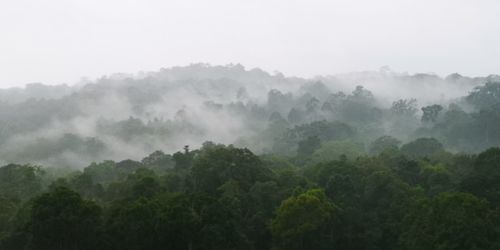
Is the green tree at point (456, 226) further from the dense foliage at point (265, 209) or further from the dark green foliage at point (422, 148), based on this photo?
the dark green foliage at point (422, 148)

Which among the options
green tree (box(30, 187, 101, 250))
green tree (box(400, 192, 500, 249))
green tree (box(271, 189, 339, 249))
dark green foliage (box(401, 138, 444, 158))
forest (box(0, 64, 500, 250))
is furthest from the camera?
dark green foliage (box(401, 138, 444, 158))

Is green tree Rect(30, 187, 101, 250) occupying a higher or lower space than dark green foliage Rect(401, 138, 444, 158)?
higher

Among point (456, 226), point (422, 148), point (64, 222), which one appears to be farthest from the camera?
point (422, 148)

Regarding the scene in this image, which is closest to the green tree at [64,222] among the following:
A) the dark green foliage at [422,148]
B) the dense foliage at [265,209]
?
the dense foliage at [265,209]

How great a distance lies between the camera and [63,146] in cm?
9050

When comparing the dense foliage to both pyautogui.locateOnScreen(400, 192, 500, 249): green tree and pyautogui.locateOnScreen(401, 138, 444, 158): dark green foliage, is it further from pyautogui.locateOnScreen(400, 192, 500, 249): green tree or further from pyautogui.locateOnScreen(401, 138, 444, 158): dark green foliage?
pyautogui.locateOnScreen(401, 138, 444, 158): dark green foliage

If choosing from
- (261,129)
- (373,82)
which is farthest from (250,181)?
(373,82)

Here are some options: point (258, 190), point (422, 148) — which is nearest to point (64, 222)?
point (258, 190)

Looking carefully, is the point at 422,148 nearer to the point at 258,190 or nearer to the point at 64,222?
the point at 258,190

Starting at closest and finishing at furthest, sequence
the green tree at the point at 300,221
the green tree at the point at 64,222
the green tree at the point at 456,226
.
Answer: the green tree at the point at 456,226 < the green tree at the point at 64,222 < the green tree at the point at 300,221

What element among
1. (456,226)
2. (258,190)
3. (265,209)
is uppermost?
(258,190)

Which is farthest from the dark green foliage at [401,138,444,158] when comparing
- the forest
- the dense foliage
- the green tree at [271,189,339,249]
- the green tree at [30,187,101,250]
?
the green tree at [30,187,101,250]

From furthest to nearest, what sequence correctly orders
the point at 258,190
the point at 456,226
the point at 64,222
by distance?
the point at 258,190 < the point at 64,222 < the point at 456,226

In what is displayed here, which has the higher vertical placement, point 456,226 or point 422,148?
point 422,148
